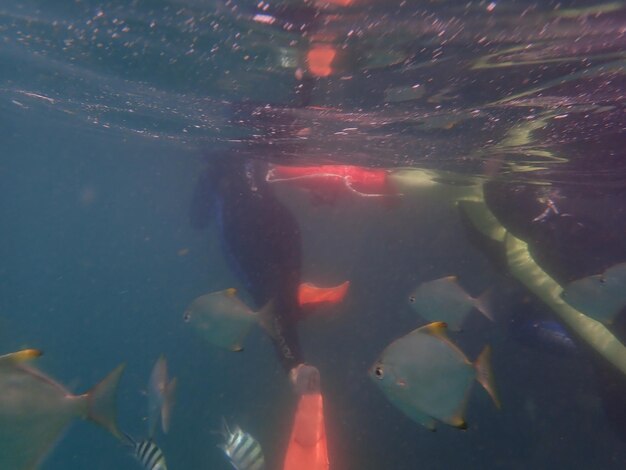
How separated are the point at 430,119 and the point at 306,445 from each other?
7.79 m

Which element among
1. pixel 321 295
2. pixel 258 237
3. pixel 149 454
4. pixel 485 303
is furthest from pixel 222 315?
pixel 485 303

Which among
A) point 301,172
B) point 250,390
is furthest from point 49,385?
point 250,390

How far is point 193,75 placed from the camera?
10.7m

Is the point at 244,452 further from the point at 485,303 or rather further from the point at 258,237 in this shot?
the point at 258,237

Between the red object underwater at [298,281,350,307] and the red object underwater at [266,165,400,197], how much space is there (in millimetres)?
4563

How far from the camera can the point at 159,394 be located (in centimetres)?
646

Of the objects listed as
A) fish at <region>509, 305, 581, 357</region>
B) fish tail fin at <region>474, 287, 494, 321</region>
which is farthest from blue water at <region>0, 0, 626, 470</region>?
fish tail fin at <region>474, 287, 494, 321</region>

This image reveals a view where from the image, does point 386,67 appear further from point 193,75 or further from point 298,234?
point 193,75

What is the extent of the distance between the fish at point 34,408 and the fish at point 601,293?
259 inches

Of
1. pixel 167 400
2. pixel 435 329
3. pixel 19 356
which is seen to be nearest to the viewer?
pixel 19 356

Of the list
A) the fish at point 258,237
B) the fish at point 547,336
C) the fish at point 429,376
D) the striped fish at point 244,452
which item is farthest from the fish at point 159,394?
the fish at point 547,336

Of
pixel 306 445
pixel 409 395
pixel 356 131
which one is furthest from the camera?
pixel 356 131

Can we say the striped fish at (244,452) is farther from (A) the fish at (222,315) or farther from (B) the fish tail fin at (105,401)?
(B) the fish tail fin at (105,401)

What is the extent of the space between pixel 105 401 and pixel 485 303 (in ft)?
19.2
